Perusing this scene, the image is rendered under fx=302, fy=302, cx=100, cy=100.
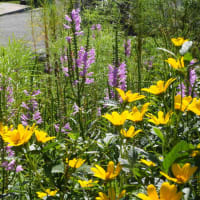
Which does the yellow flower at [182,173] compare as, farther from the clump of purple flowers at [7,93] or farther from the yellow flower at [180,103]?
the clump of purple flowers at [7,93]

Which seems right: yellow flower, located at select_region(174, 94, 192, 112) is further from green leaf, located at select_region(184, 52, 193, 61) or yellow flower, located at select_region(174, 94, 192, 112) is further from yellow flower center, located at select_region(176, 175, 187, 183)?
yellow flower center, located at select_region(176, 175, 187, 183)

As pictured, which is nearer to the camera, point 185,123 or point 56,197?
point 56,197

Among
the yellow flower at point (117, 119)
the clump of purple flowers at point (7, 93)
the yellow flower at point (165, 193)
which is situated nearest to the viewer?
the yellow flower at point (165, 193)

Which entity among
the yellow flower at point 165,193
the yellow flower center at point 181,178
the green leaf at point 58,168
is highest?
the yellow flower center at point 181,178

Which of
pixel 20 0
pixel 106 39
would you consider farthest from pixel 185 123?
pixel 20 0

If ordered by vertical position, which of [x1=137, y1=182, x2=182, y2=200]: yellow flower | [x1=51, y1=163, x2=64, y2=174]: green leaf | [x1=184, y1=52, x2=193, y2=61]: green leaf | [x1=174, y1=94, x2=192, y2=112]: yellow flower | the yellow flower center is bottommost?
[x1=51, y1=163, x2=64, y2=174]: green leaf

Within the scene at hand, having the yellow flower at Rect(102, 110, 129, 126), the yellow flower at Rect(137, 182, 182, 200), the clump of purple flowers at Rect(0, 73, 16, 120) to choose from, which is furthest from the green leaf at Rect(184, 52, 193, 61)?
the clump of purple flowers at Rect(0, 73, 16, 120)

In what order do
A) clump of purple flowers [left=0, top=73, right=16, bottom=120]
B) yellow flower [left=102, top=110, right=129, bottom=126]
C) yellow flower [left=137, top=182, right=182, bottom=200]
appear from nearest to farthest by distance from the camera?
yellow flower [left=137, top=182, right=182, bottom=200]
yellow flower [left=102, top=110, right=129, bottom=126]
clump of purple flowers [left=0, top=73, right=16, bottom=120]

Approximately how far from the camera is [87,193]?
747 mm

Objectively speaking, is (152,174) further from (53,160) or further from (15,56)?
(15,56)

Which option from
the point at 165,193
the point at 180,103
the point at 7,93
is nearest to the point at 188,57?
the point at 180,103

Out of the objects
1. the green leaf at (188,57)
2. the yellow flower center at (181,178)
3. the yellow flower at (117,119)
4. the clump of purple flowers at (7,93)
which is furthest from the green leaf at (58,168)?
the clump of purple flowers at (7,93)

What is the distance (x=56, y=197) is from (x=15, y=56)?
1.01 meters

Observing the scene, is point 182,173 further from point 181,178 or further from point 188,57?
point 188,57
